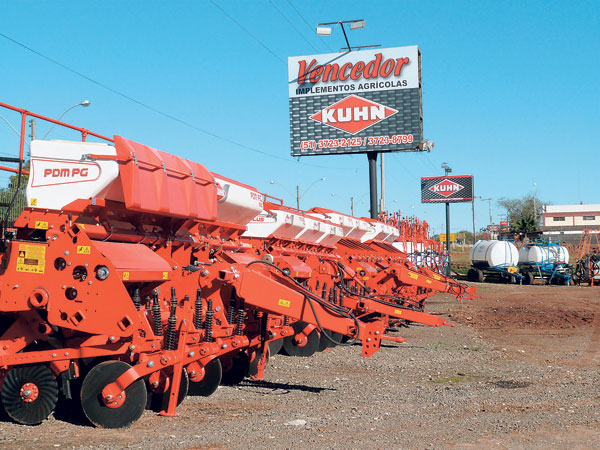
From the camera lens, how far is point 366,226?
20.2 m

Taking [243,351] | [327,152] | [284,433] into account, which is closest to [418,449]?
[284,433]

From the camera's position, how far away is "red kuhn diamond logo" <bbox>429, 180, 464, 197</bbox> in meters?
57.2

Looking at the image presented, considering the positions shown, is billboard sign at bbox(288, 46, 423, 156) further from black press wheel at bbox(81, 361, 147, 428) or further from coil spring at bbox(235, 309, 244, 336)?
black press wheel at bbox(81, 361, 147, 428)

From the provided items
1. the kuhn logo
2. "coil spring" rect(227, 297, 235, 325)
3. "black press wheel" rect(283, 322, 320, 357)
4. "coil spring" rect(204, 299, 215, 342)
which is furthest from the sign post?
the kuhn logo

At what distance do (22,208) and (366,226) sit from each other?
13.8m

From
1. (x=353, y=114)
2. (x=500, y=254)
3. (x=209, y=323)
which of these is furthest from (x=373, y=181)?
(x=209, y=323)

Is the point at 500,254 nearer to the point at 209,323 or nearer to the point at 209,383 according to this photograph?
the point at 209,383

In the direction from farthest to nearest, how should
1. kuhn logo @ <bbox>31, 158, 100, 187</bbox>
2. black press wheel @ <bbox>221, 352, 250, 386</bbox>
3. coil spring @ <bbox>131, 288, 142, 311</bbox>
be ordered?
black press wheel @ <bbox>221, 352, 250, 386</bbox>
kuhn logo @ <bbox>31, 158, 100, 187</bbox>
coil spring @ <bbox>131, 288, 142, 311</bbox>

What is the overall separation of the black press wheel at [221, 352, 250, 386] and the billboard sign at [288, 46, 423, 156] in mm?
21997

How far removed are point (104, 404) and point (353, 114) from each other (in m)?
25.3

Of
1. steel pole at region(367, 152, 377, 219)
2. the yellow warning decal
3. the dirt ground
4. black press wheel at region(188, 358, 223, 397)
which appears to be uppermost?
steel pole at region(367, 152, 377, 219)

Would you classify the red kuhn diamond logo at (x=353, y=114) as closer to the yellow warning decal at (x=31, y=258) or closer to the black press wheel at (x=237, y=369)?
the black press wheel at (x=237, y=369)

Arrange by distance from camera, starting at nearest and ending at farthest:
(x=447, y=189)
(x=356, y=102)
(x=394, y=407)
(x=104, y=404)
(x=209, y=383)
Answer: (x=104, y=404), (x=394, y=407), (x=209, y=383), (x=356, y=102), (x=447, y=189)

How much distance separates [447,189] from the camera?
2263 inches
